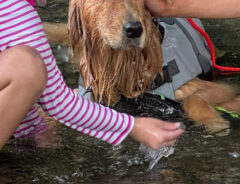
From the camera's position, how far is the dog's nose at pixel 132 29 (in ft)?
10.9

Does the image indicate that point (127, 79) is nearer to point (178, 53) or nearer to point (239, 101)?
point (178, 53)

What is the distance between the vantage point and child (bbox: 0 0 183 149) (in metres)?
2.69

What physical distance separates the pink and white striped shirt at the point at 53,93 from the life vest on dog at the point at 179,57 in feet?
3.38

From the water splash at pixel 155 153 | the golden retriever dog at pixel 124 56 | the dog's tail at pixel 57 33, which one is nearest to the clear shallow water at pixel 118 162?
the water splash at pixel 155 153

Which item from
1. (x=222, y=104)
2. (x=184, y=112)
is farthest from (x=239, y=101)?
(x=184, y=112)

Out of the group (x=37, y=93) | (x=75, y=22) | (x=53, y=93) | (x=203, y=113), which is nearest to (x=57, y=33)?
(x=75, y=22)

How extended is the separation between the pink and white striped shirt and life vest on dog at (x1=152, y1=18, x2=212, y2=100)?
1.03 metres

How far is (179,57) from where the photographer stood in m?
4.04

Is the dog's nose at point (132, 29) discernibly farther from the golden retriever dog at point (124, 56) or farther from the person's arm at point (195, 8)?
the person's arm at point (195, 8)

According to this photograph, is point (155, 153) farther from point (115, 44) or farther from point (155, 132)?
point (115, 44)

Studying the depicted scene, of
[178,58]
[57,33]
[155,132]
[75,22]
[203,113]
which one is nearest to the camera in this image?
[155,132]

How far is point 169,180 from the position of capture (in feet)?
9.63

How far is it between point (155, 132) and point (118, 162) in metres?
0.40

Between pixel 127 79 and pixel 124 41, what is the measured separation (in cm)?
58
